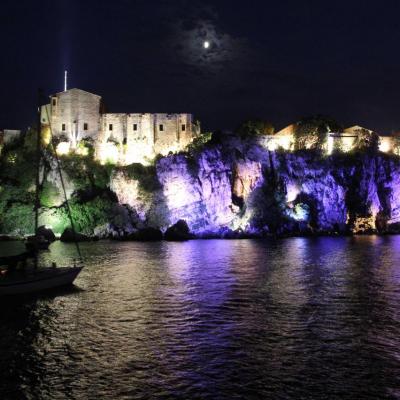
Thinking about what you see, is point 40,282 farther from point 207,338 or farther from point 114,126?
point 114,126

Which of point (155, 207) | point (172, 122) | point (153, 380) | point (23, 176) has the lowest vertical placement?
point (153, 380)

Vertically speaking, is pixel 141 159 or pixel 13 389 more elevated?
pixel 141 159

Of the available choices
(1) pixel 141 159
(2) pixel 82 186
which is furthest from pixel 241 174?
(2) pixel 82 186

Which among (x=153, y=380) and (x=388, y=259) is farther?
(x=388, y=259)

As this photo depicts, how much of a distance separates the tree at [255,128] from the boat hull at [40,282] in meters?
46.9

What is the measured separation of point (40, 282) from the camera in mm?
17938

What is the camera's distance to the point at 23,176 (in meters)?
55.0

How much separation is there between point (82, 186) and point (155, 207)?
883 cm

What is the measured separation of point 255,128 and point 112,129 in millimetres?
19350

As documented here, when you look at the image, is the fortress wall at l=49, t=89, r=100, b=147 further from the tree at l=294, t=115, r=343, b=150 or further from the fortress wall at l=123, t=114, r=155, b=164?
the tree at l=294, t=115, r=343, b=150

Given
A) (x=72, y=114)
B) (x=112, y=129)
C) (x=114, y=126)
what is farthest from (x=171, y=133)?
(x=72, y=114)

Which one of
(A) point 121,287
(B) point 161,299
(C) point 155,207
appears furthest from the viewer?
(C) point 155,207

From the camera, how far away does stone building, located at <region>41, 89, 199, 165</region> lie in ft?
190

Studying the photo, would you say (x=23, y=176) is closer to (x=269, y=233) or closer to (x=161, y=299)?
(x=269, y=233)
